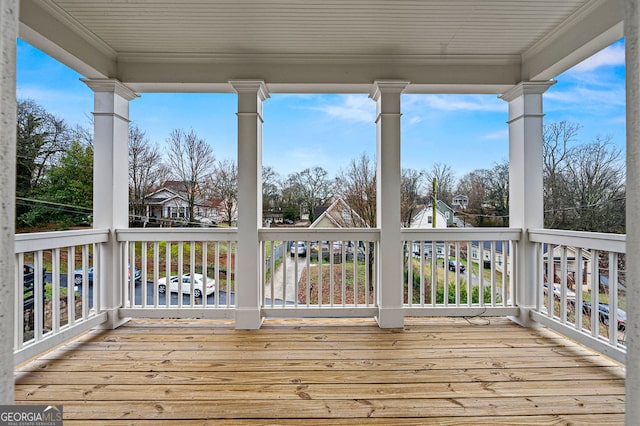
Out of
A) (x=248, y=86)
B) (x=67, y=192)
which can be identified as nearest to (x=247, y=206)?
(x=248, y=86)

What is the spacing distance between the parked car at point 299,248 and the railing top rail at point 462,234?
3.15 feet

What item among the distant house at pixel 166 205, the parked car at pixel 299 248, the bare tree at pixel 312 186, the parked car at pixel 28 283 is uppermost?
the bare tree at pixel 312 186

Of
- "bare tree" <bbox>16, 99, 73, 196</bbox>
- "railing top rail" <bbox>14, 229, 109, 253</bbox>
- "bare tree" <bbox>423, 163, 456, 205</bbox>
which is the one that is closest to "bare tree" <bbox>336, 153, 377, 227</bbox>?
"bare tree" <bbox>423, 163, 456, 205</bbox>

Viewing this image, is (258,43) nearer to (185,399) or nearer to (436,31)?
(436,31)

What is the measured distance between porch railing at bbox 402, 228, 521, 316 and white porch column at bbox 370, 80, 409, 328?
16cm

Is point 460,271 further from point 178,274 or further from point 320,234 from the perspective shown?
point 178,274

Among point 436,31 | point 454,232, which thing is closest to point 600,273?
point 454,232

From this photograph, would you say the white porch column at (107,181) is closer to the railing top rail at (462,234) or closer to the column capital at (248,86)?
the column capital at (248,86)

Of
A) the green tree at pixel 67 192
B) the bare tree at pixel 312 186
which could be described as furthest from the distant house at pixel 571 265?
the green tree at pixel 67 192

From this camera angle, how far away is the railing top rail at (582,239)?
2.13 m

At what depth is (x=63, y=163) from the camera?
271cm

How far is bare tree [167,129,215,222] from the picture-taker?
3152 mm

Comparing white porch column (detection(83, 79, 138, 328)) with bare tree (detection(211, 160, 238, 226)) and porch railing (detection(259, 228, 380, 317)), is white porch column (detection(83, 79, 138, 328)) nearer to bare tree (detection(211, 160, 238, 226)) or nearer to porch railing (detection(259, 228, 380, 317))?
bare tree (detection(211, 160, 238, 226))

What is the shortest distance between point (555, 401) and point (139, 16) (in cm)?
370
